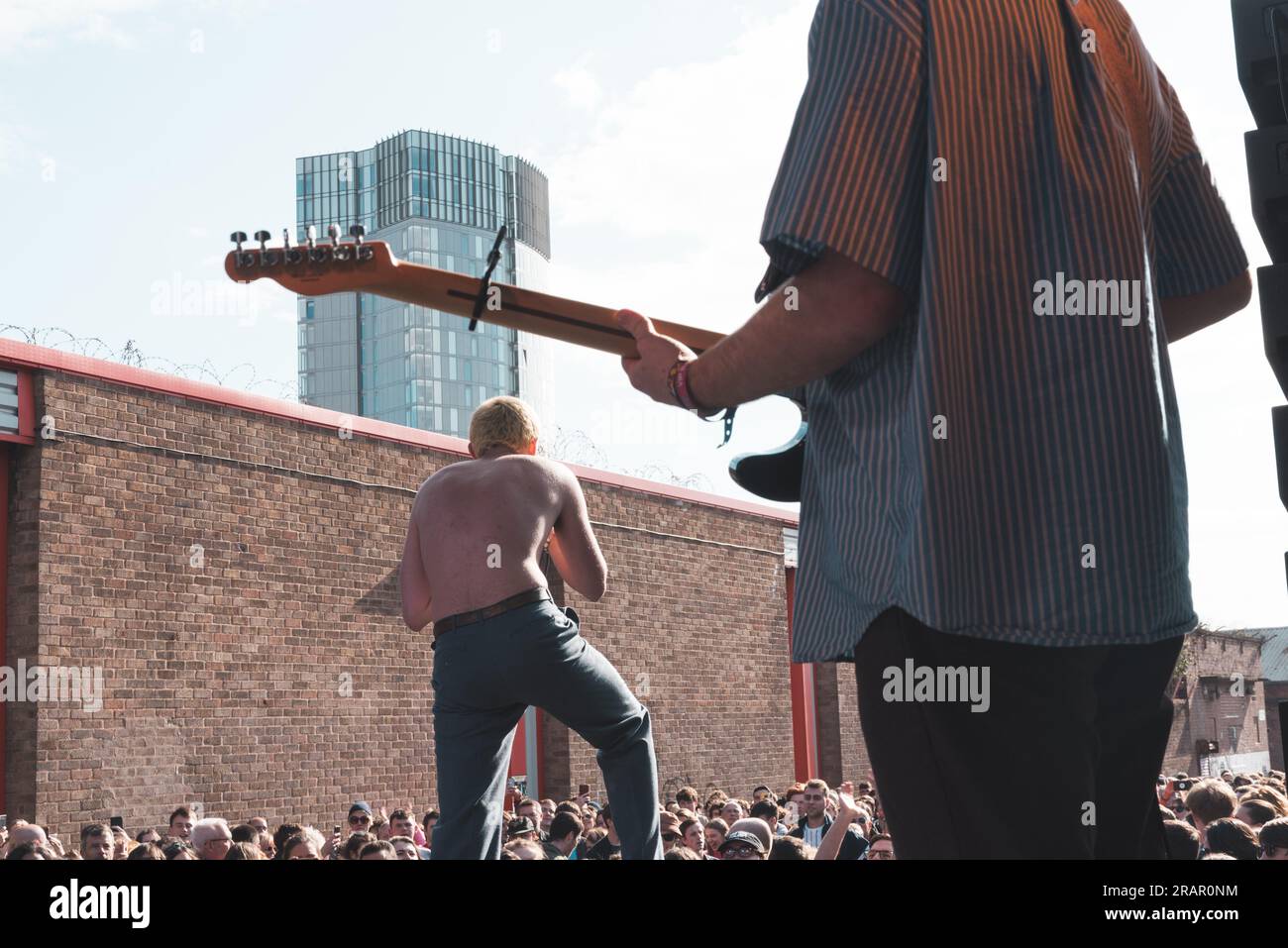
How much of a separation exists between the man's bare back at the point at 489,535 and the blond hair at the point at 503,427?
0.07 meters

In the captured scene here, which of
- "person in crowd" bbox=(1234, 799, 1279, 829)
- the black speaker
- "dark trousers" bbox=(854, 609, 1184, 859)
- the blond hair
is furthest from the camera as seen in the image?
"person in crowd" bbox=(1234, 799, 1279, 829)

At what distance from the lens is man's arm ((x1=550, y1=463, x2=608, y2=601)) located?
13.3ft

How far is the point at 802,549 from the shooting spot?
1870 millimetres

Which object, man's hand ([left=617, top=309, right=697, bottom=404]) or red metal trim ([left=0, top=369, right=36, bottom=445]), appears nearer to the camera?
man's hand ([left=617, top=309, right=697, bottom=404])

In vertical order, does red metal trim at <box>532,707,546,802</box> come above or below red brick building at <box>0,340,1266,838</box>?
below

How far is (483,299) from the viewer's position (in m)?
3.27

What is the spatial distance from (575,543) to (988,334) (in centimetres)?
253

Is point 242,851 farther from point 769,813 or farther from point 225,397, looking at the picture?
point 225,397

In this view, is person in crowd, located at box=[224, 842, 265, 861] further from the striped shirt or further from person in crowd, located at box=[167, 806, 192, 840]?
the striped shirt

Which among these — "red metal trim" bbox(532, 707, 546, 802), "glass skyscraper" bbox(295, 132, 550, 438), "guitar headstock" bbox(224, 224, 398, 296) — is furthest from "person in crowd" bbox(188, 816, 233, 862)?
"glass skyscraper" bbox(295, 132, 550, 438)

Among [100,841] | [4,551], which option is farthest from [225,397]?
[100,841]
